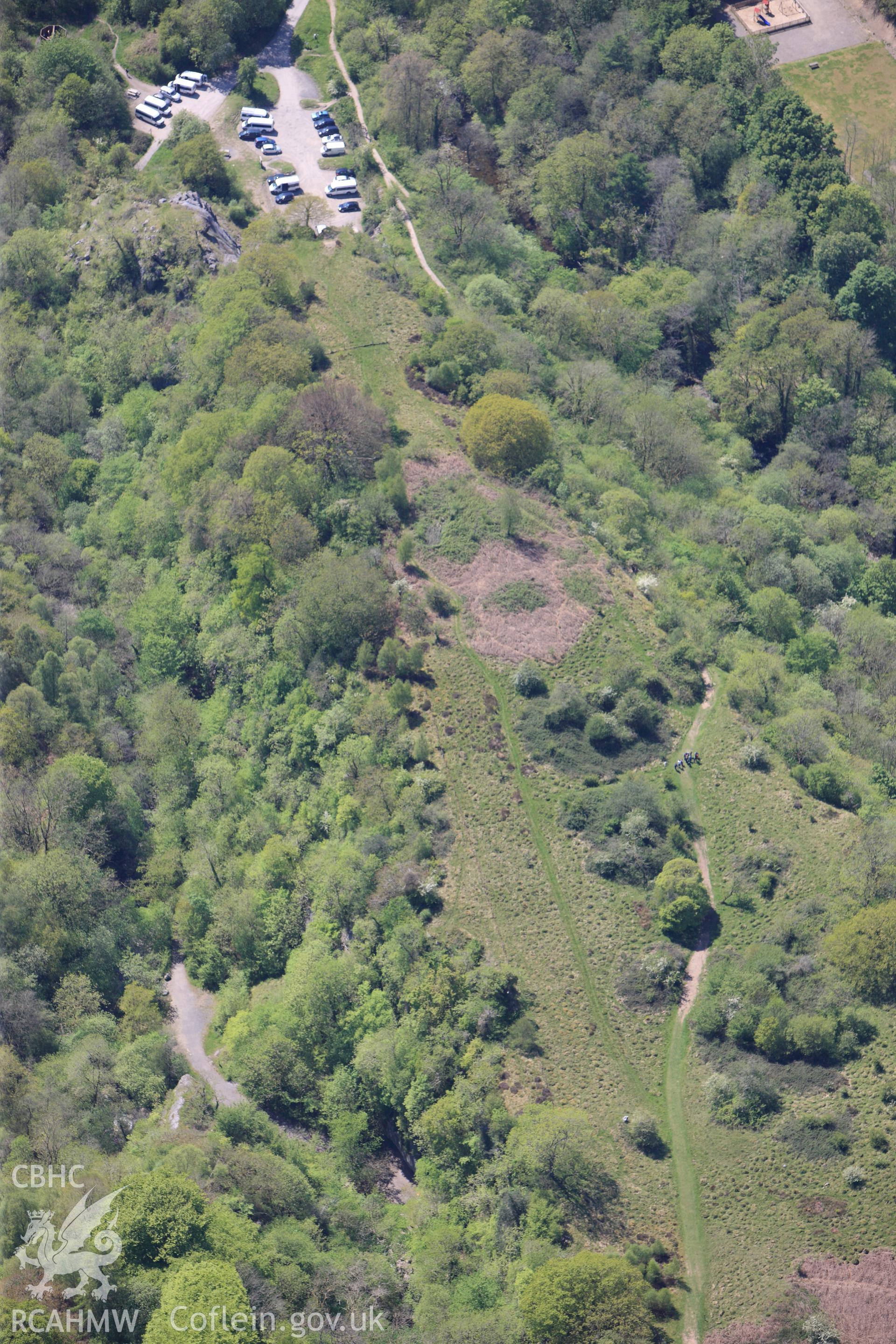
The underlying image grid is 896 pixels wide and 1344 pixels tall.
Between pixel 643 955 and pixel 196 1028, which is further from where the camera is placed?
pixel 196 1028

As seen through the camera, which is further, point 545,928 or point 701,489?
point 701,489

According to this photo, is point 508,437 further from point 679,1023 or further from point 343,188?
point 679,1023

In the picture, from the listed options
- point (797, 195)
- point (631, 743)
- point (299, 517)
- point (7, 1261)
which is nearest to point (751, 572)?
point (631, 743)

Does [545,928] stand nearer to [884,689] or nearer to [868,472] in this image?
[884,689]

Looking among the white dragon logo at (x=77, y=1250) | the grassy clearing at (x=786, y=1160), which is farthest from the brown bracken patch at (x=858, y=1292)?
the white dragon logo at (x=77, y=1250)

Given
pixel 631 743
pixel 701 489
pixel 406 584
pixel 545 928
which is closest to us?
pixel 545 928

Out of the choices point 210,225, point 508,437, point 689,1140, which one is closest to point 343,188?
point 210,225

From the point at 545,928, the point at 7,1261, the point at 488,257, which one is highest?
the point at 488,257

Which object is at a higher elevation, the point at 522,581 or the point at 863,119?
the point at 863,119
